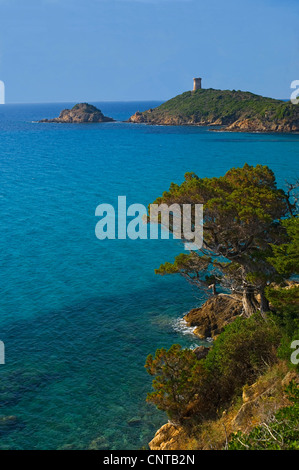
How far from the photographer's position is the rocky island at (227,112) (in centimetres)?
12925

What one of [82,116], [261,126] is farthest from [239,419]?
[82,116]

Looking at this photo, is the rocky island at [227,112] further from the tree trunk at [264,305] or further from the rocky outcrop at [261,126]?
the tree trunk at [264,305]

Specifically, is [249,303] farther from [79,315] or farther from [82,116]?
[82,116]

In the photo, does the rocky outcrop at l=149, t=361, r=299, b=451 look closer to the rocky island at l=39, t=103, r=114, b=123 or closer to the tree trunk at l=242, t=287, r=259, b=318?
the tree trunk at l=242, t=287, r=259, b=318

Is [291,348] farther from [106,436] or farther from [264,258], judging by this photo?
[106,436]

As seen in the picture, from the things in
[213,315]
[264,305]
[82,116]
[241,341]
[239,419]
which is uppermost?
[82,116]

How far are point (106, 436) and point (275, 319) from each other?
320 inches

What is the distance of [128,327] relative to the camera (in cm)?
2633

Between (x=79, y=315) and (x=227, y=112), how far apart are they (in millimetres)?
137839

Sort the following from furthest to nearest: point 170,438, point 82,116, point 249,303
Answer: point 82,116, point 249,303, point 170,438

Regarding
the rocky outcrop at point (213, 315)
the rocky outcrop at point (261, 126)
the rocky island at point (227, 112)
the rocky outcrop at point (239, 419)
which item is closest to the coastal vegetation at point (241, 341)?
the rocky outcrop at point (239, 419)

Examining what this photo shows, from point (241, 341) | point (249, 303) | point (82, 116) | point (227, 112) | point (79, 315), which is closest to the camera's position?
point (241, 341)

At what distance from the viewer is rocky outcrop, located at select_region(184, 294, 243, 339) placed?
83.1ft

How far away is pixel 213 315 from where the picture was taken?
85.9ft
